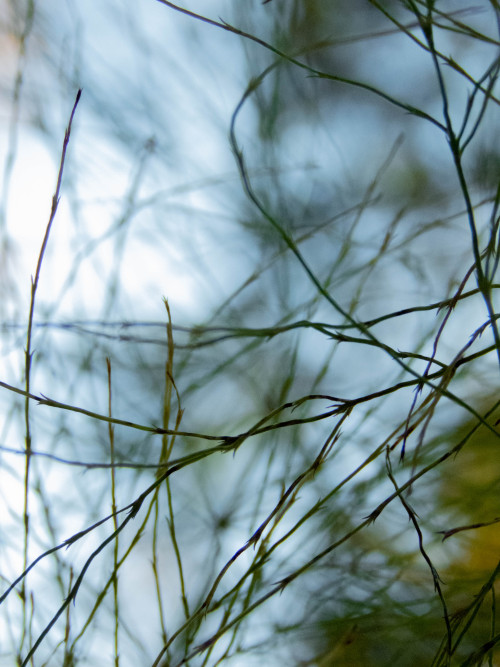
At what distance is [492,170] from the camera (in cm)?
61

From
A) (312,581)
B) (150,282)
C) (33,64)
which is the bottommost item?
(312,581)

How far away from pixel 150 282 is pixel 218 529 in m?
0.25

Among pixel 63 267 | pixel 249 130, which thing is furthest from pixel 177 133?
pixel 63 267

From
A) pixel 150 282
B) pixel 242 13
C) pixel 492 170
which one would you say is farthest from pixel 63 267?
pixel 492 170

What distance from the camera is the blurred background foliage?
20.5 inches

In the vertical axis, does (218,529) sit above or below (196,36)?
below

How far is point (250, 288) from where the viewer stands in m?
0.74

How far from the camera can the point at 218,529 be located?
0.61 meters

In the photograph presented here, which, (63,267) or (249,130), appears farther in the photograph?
(249,130)

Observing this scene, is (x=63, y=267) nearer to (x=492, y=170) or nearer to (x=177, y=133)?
(x=177, y=133)

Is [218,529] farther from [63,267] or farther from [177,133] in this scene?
[177,133]

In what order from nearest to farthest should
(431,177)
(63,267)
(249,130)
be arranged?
→ 1. (63,267)
2. (249,130)
3. (431,177)

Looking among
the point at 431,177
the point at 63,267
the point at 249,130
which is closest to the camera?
the point at 63,267

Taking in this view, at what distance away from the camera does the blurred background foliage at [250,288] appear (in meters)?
0.52
